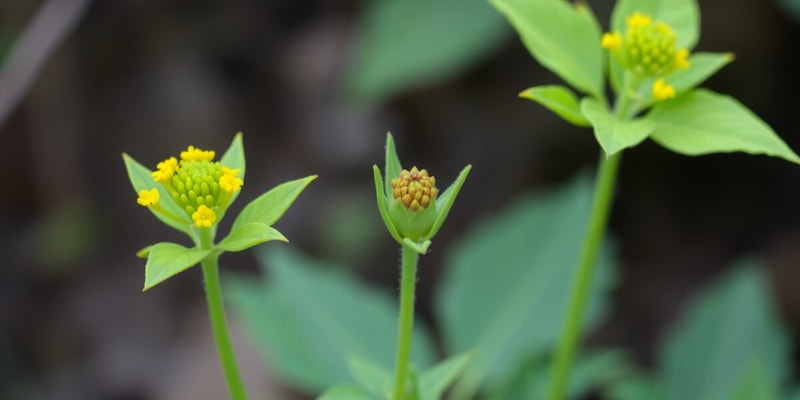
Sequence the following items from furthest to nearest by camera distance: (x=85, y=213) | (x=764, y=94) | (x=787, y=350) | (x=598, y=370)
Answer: (x=85, y=213), (x=764, y=94), (x=787, y=350), (x=598, y=370)

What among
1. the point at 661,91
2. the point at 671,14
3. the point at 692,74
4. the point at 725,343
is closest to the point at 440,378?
the point at 661,91

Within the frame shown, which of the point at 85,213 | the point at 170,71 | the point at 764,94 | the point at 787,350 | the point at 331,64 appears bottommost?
the point at 787,350

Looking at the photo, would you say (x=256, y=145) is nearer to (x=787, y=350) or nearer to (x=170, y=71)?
(x=170, y=71)


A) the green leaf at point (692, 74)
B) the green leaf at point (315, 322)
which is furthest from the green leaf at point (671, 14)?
the green leaf at point (315, 322)

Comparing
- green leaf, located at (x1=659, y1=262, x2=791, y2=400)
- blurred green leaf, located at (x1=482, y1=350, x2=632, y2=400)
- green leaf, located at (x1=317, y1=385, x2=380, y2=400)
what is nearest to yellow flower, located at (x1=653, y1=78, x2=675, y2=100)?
green leaf, located at (x1=317, y1=385, x2=380, y2=400)

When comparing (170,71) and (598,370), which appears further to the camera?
(170,71)

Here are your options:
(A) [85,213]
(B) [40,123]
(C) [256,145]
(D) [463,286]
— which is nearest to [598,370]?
(D) [463,286]
